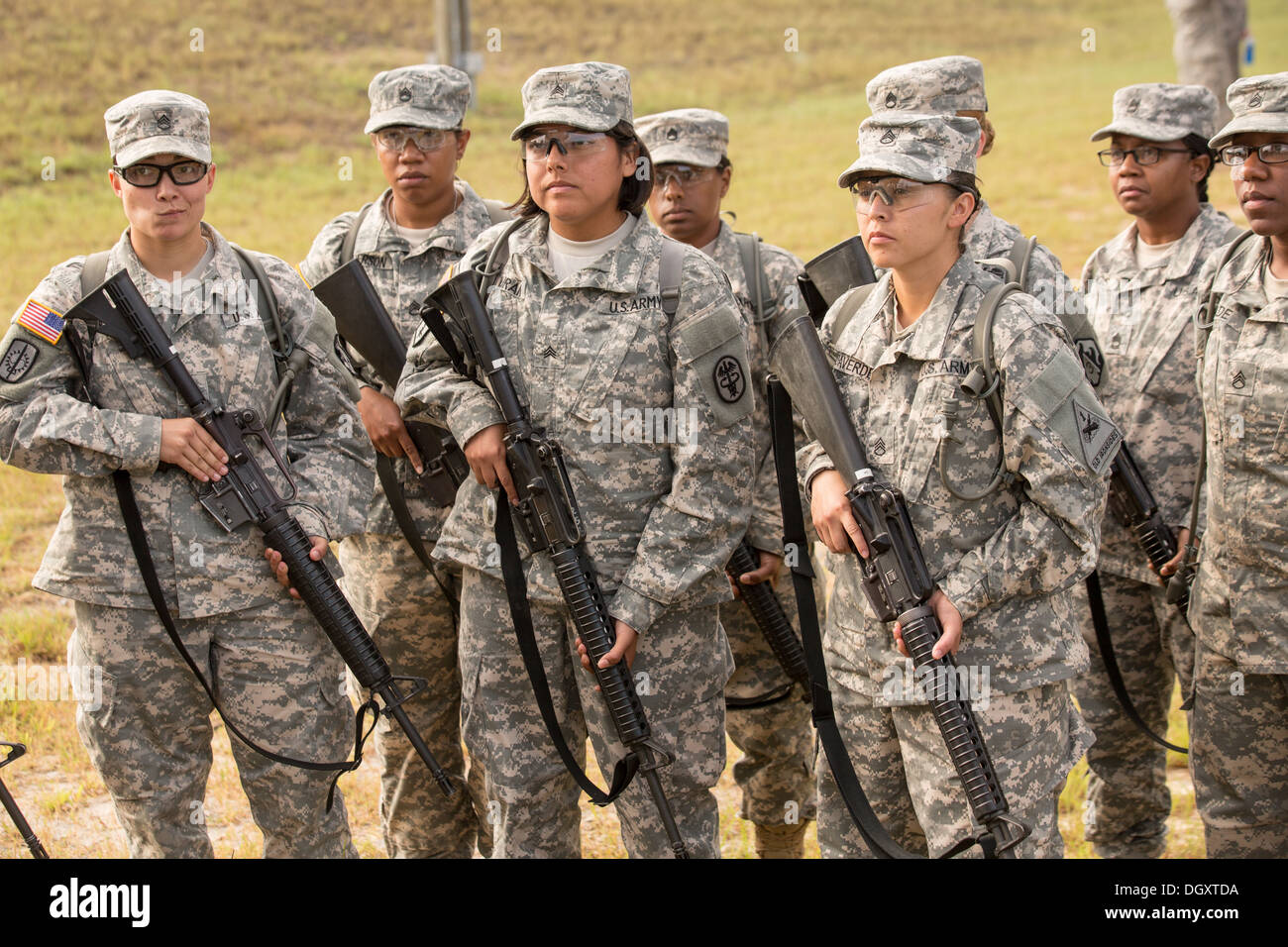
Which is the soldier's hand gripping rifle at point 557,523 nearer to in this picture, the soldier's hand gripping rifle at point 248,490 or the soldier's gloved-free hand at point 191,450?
the soldier's hand gripping rifle at point 248,490

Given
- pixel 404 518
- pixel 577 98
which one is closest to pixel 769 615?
pixel 404 518

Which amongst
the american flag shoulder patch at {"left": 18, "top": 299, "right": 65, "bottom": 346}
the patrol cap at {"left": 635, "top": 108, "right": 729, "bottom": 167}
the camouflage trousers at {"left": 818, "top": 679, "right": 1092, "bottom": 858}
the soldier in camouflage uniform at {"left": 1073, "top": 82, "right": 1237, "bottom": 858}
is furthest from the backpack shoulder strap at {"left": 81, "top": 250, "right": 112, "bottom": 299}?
the soldier in camouflage uniform at {"left": 1073, "top": 82, "right": 1237, "bottom": 858}

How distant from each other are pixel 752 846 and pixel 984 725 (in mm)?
2295

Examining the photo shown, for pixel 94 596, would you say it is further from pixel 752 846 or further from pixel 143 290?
pixel 752 846

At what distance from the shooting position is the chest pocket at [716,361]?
3750 mm

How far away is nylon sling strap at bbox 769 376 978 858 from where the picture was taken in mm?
3463

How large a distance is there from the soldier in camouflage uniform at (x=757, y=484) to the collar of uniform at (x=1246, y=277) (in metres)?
1.55

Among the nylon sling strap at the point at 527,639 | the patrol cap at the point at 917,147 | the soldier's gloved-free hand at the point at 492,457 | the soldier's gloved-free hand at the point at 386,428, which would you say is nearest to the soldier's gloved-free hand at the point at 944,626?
the nylon sling strap at the point at 527,639

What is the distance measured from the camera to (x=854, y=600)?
11.7ft

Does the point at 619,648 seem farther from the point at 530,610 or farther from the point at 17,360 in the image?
the point at 17,360

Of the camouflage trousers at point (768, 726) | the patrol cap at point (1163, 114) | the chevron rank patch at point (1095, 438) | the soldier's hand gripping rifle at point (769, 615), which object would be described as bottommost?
the camouflage trousers at point (768, 726)

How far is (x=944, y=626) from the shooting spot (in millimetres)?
3303
